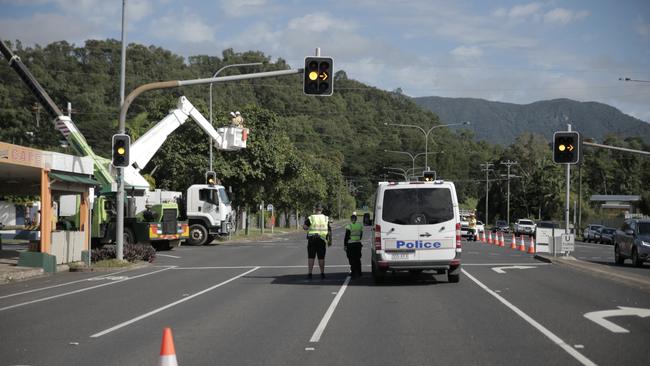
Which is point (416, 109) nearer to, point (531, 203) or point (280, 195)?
point (531, 203)

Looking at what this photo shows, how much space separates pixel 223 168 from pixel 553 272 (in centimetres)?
3158

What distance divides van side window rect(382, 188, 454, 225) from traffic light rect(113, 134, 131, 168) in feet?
31.7

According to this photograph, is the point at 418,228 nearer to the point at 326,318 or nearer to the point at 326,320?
the point at 326,318

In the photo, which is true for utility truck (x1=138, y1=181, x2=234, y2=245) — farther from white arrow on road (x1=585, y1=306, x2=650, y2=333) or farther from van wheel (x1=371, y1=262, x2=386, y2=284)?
white arrow on road (x1=585, y1=306, x2=650, y2=333)

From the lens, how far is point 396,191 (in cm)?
1884

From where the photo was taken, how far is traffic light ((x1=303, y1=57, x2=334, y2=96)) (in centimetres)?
2159

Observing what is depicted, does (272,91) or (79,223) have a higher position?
(272,91)

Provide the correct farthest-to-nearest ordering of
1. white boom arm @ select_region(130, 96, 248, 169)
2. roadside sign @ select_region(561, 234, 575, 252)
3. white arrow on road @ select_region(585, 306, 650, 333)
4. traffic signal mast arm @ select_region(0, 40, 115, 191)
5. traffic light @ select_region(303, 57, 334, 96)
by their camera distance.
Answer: white boom arm @ select_region(130, 96, 248, 169) < roadside sign @ select_region(561, 234, 575, 252) < traffic signal mast arm @ select_region(0, 40, 115, 191) < traffic light @ select_region(303, 57, 334, 96) < white arrow on road @ select_region(585, 306, 650, 333)

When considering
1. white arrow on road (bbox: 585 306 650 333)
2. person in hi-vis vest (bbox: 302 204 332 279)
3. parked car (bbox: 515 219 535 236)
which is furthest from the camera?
parked car (bbox: 515 219 535 236)

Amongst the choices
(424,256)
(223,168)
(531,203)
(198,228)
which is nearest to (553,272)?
(424,256)

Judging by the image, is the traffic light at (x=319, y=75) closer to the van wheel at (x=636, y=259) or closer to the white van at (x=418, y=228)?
the white van at (x=418, y=228)

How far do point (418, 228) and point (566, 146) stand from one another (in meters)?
10.8

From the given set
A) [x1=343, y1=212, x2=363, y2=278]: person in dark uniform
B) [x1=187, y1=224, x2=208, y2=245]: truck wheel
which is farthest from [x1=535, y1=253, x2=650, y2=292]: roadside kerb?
[x1=187, y1=224, x2=208, y2=245]: truck wheel

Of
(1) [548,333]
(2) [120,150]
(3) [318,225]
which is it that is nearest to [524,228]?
(2) [120,150]
